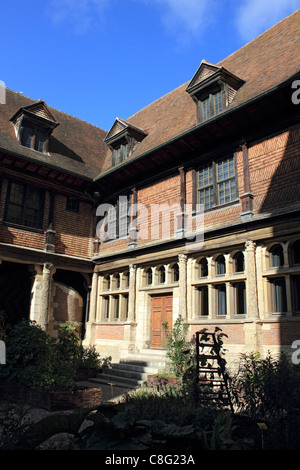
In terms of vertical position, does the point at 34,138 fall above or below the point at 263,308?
above

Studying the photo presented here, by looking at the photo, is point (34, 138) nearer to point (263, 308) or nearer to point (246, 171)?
point (246, 171)

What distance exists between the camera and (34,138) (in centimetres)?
1616

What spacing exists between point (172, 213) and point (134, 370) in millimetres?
5675

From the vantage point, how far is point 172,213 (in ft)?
45.6

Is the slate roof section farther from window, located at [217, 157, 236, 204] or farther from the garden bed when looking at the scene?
the garden bed

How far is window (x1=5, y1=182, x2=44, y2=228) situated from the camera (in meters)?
15.0

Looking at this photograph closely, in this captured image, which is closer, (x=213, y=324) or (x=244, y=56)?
(x=213, y=324)

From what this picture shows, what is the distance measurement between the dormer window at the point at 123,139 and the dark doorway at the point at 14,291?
21.1 ft

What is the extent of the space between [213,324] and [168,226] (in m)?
4.06

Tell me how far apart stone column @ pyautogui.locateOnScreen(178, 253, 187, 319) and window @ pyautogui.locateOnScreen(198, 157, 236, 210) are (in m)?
1.95

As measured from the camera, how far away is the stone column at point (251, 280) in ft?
34.2
